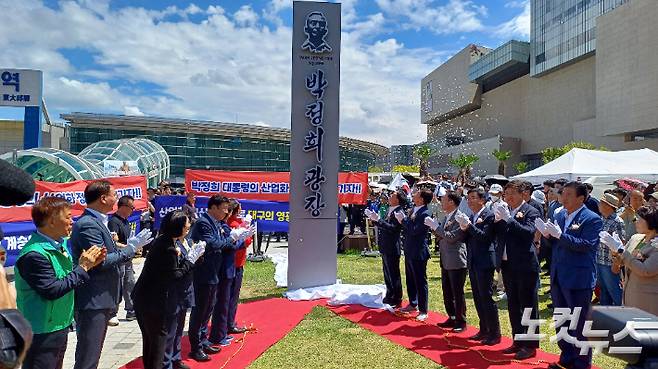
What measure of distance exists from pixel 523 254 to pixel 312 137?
4.34 m

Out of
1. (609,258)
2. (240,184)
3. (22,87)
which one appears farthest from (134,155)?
(609,258)

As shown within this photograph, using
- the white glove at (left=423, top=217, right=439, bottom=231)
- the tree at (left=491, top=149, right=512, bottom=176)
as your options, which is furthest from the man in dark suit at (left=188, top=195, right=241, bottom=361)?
the tree at (left=491, top=149, right=512, bottom=176)

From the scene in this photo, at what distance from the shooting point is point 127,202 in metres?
5.91

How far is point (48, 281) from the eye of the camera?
9.28ft

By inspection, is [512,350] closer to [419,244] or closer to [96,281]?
[419,244]

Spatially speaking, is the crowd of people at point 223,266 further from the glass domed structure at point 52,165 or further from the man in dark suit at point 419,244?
the glass domed structure at point 52,165

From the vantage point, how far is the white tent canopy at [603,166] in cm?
1216

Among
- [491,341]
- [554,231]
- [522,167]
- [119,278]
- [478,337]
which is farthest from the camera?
[522,167]

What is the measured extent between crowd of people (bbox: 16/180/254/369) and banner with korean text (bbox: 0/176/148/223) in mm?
1770

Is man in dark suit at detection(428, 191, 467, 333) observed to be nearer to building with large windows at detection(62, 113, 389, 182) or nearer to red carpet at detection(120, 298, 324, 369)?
red carpet at detection(120, 298, 324, 369)

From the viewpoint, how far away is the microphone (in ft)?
4.61

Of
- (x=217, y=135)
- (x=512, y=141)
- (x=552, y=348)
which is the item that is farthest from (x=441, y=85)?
(x=552, y=348)

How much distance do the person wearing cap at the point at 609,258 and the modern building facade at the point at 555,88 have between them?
32061 mm

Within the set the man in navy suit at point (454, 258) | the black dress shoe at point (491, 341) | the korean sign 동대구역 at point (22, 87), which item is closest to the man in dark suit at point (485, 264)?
the black dress shoe at point (491, 341)
